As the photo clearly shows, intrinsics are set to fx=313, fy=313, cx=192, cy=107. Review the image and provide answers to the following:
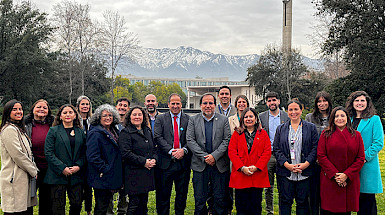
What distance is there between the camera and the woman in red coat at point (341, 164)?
14.9 feet

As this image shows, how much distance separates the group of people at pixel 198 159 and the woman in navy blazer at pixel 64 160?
0.6 inches

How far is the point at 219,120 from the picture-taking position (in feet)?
17.5

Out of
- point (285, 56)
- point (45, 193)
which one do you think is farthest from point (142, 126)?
point (285, 56)

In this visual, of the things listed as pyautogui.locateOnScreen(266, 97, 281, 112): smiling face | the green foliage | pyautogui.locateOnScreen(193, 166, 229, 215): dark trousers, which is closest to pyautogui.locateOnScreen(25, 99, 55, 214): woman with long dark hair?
pyautogui.locateOnScreen(193, 166, 229, 215): dark trousers

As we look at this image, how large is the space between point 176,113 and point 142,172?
122 centimetres

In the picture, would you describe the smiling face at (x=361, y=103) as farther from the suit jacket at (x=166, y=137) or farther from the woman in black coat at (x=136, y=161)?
the woman in black coat at (x=136, y=161)

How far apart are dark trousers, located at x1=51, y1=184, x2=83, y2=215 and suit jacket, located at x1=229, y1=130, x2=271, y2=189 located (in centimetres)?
239

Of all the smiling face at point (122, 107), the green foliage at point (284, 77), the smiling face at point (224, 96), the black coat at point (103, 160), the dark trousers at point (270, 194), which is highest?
the green foliage at point (284, 77)

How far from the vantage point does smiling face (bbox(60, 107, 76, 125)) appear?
483cm

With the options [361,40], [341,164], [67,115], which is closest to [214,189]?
[341,164]

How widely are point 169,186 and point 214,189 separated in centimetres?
77

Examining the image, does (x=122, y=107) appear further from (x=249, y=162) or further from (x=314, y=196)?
(x=314, y=196)

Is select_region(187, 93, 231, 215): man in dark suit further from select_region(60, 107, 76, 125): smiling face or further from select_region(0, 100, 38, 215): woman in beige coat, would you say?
select_region(0, 100, 38, 215): woman in beige coat

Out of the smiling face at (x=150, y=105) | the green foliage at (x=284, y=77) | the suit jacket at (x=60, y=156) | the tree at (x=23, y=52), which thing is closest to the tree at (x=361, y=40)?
the green foliage at (x=284, y=77)
